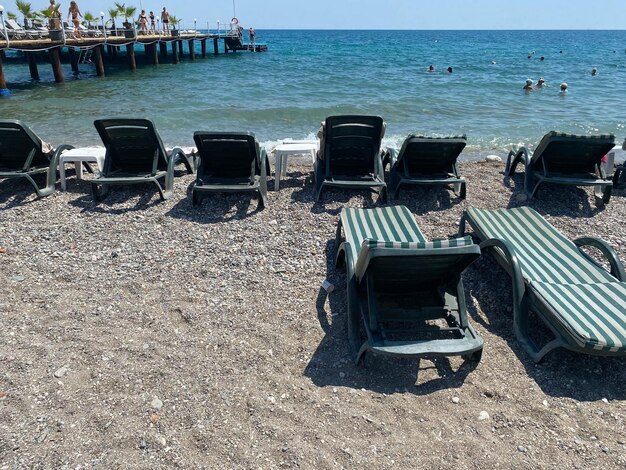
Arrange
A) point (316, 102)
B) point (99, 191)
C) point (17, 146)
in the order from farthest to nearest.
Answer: point (316, 102), point (17, 146), point (99, 191)

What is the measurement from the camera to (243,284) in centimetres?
438

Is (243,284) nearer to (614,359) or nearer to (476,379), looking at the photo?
(476,379)

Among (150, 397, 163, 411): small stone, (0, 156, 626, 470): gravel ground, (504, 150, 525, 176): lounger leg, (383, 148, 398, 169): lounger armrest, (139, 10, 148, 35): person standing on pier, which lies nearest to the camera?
(0, 156, 626, 470): gravel ground

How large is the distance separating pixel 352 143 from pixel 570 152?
2.98 metres

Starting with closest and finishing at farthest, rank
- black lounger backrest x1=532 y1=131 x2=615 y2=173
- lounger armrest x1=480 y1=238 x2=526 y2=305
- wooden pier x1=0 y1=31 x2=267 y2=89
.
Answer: lounger armrest x1=480 y1=238 x2=526 y2=305
black lounger backrest x1=532 y1=131 x2=615 y2=173
wooden pier x1=0 y1=31 x2=267 y2=89

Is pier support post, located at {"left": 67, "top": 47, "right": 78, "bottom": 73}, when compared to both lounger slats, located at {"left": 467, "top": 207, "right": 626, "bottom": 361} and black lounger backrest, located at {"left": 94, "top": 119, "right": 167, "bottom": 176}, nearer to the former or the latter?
black lounger backrest, located at {"left": 94, "top": 119, "right": 167, "bottom": 176}

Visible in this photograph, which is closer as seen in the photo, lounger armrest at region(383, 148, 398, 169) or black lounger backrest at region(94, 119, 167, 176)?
black lounger backrest at region(94, 119, 167, 176)

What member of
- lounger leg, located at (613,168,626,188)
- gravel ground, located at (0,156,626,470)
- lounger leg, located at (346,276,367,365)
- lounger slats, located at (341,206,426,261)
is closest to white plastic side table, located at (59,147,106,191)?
gravel ground, located at (0,156,626,470)

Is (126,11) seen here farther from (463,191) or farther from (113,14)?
(463,191)

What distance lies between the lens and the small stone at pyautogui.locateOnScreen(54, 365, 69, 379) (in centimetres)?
319

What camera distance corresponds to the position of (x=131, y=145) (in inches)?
249

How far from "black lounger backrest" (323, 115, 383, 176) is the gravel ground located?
162 cm

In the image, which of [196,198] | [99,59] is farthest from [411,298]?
[99,59]

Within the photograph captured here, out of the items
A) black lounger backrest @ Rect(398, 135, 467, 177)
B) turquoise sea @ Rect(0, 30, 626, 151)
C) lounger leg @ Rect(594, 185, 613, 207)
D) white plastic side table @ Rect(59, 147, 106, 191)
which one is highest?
black lounger backrest @ Rect(398, 135, 467, 177)
